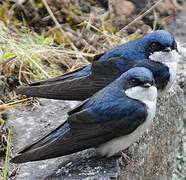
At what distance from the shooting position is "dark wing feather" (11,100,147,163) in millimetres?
2863

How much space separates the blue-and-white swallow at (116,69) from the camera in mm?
3393

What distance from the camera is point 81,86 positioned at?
3.43 m

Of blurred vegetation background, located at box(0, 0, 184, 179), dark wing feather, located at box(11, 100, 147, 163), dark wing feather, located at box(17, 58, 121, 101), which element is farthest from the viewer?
blurred vegetation background, located at box(0, 0, 184, 179)

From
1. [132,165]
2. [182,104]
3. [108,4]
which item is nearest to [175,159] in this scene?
[182,104]

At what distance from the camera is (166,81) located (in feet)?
11.3

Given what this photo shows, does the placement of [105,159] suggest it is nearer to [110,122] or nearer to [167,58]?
[110,122]

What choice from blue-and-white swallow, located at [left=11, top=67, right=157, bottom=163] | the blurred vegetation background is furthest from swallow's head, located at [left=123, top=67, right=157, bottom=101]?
the blurred vegetation background

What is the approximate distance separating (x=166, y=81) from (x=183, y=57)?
45.5 inches

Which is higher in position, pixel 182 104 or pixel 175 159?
pixel 182 104

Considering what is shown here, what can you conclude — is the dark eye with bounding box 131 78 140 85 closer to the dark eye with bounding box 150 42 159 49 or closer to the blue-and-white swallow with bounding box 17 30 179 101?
the blue-and-white swallow with bounding box 17 30 179 101

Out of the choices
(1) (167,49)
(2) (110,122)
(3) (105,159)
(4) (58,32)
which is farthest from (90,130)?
(4) (58,32)

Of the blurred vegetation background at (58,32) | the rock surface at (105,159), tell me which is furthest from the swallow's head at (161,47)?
the blurred vegetation background at (58,32)

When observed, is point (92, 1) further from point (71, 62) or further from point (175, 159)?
point (175, 159)

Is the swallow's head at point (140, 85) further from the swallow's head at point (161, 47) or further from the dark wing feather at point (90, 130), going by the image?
the swallow's head at point (161, 47)
